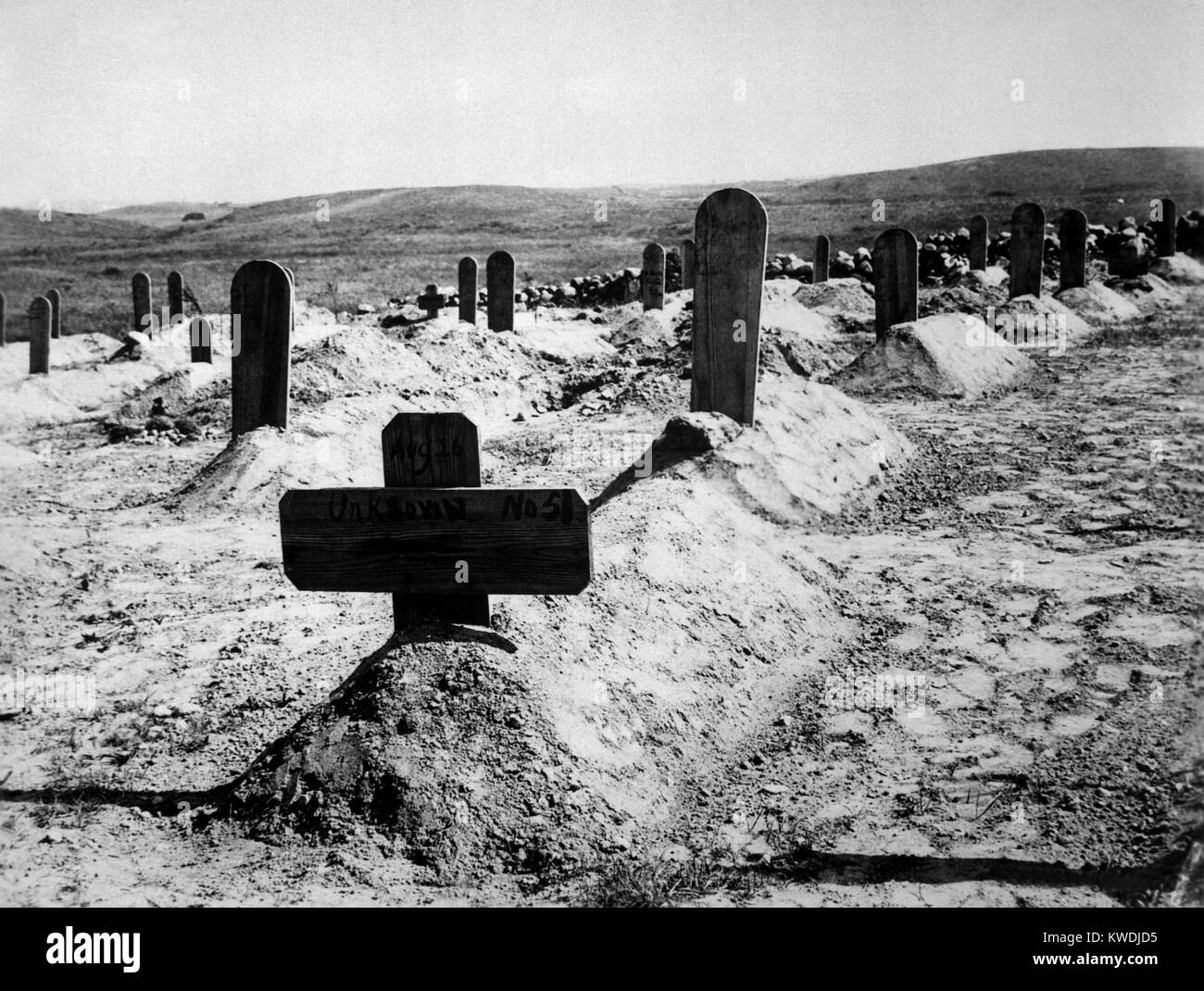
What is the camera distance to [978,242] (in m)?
→ 23.5

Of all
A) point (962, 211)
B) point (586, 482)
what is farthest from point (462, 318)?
point (962, 211)

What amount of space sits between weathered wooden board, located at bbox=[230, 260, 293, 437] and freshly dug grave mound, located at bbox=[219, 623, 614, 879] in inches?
231

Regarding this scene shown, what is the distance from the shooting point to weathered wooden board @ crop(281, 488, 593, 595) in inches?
155

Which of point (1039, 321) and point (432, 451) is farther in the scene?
point (1039, 321)

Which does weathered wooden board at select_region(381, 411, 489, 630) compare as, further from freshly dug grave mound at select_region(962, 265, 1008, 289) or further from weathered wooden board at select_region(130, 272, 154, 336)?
weathered wooden board at select_region(130, 272, 154, 336)

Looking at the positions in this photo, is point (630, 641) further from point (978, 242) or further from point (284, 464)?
point (978, 242)

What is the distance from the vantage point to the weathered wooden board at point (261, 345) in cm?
918

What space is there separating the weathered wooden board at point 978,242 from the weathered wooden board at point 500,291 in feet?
41.1

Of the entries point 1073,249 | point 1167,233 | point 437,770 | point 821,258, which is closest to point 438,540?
point 437,770

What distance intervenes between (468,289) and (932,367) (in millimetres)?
8244

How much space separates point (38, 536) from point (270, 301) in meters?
3.09

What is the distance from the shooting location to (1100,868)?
3.35 m

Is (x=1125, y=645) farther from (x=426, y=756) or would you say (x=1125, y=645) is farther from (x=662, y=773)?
(x=426, y=756)

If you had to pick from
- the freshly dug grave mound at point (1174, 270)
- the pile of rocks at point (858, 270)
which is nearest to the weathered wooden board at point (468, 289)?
the pile of rocks at point (858, 270)
